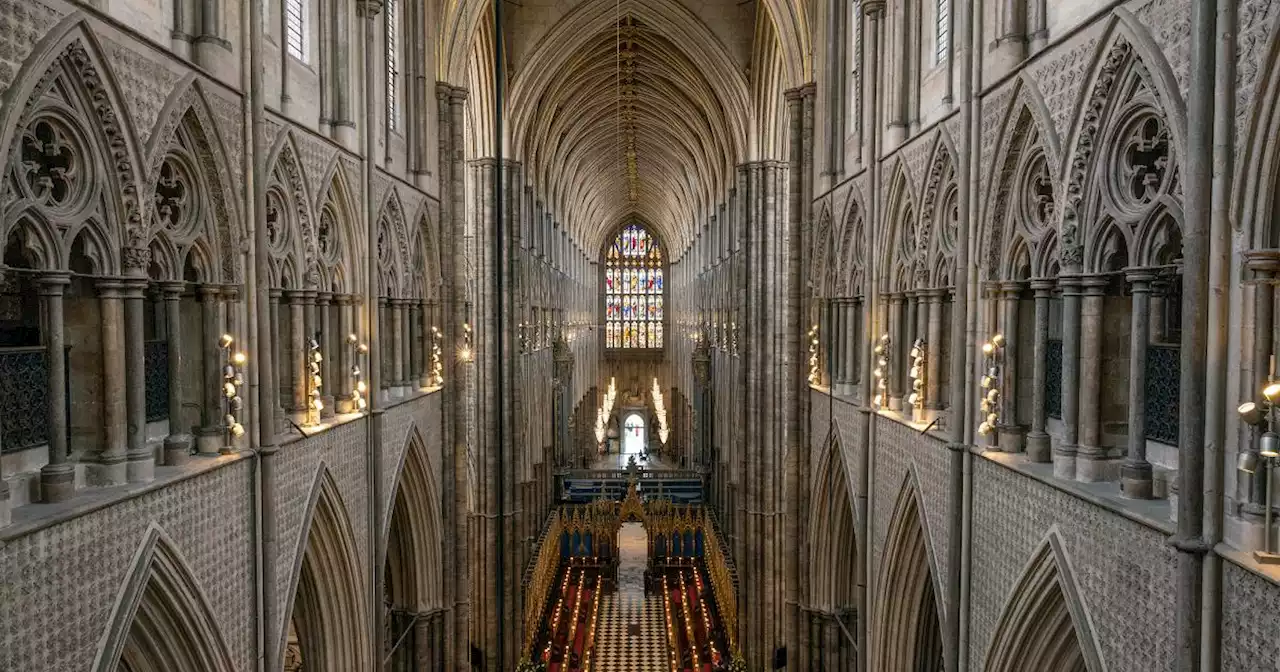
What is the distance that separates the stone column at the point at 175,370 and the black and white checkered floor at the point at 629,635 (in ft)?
72.7

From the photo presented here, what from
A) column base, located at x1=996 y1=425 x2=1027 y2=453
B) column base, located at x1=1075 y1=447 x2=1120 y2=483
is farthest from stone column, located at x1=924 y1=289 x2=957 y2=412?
column base, located at x1=1075 y1=447 x2=1120 y2=483

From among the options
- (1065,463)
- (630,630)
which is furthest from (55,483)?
(630,630)

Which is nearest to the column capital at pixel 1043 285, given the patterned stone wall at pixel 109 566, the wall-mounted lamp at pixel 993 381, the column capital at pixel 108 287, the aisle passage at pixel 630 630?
the wall-mounted lamp at pixel 993 381

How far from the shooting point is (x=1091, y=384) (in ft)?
28.7

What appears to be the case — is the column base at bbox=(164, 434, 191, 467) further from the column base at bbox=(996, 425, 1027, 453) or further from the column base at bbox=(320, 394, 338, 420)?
the column base at bbox=(996, 425, 1027, 453)

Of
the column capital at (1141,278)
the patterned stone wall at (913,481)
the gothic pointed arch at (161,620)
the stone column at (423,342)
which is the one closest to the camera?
the column capital at (1141,278)

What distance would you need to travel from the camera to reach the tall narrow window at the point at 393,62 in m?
16.9

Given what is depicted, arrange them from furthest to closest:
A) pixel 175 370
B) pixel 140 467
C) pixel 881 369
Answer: pixel 881 369
pixel 175 370
pixel 140 467

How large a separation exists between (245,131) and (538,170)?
28.1m

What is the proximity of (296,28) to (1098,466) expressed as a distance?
11.9 m

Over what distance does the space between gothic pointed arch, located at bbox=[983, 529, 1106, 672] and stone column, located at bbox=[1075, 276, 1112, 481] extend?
2.54 ft

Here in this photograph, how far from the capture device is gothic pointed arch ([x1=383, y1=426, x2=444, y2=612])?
1823cm

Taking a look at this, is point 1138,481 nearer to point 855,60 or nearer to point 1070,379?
point 1070,379

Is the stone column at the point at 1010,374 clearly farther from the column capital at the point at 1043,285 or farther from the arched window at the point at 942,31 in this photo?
the arched window at the point at 942,31
